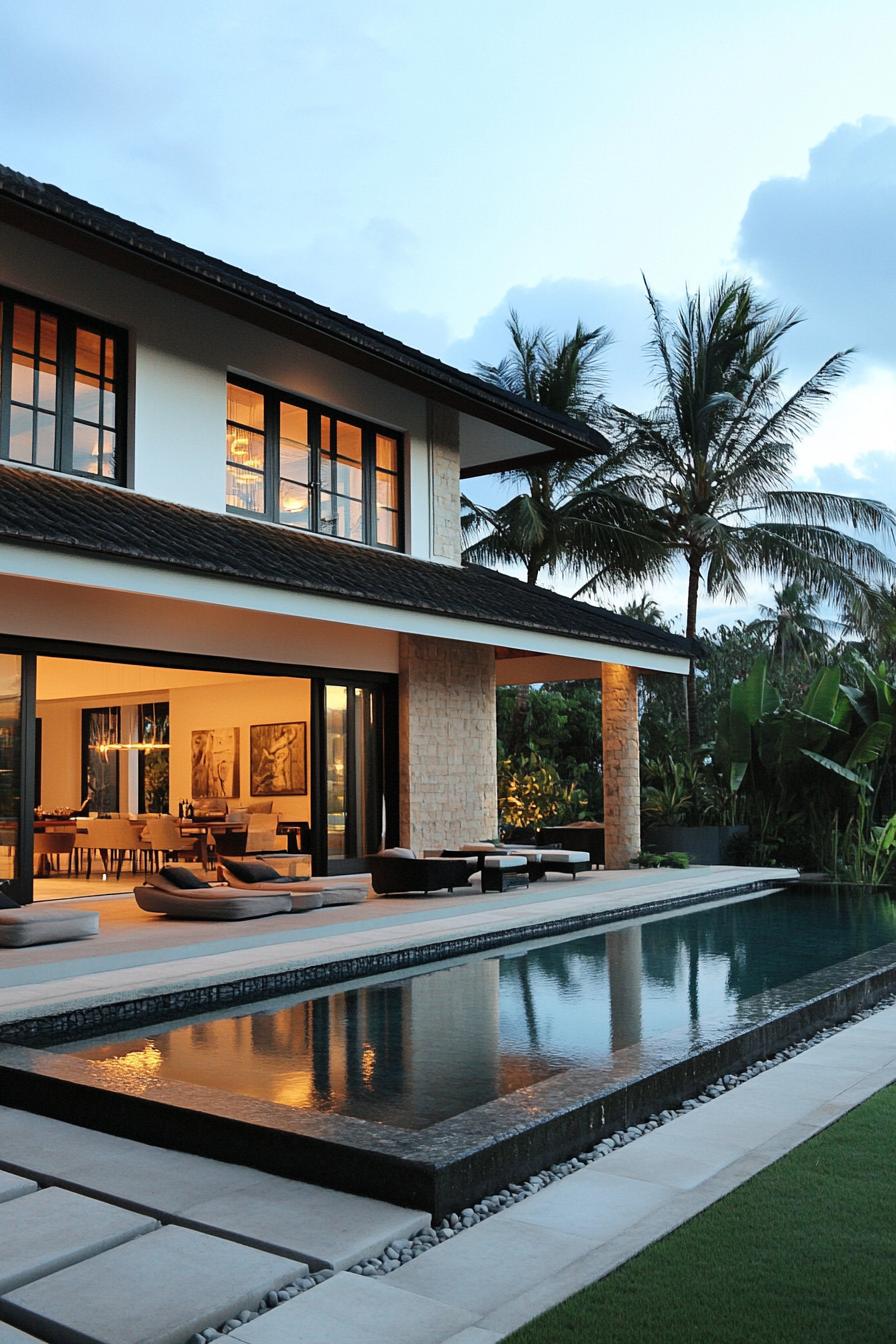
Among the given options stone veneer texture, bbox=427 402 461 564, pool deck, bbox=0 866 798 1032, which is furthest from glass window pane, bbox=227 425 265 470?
pool deck, bbox=0 866 798 1032

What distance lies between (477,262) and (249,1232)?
304ft

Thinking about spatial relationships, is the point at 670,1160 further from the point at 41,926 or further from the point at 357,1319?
the point at 41,926

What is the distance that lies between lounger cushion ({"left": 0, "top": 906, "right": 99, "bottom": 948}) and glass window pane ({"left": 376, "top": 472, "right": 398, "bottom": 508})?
819 centimetres

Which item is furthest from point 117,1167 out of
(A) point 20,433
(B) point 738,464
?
(B) point 738,464

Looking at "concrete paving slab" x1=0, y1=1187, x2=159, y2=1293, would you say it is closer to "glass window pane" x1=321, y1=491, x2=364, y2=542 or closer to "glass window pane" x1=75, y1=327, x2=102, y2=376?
"glass window pane" x1=75, y1=327, x2=102, y2=376

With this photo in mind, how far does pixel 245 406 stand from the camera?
14.9 m

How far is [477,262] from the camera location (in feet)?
297

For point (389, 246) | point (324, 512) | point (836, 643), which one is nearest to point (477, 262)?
point (389, 246)

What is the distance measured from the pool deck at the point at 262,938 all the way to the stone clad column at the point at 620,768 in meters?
2.08

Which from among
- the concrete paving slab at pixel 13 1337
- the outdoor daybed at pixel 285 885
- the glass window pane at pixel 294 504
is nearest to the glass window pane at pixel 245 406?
the glass window pane at pixel 294 504

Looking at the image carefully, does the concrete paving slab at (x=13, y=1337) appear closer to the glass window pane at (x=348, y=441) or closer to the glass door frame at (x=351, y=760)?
the glass door frame at (x=351, y=760)

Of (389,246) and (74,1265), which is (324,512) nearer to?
(74,1265)

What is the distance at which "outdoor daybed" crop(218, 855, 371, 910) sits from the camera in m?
12.5

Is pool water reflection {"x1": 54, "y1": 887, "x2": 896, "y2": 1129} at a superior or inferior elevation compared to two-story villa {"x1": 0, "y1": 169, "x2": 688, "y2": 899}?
inferior
